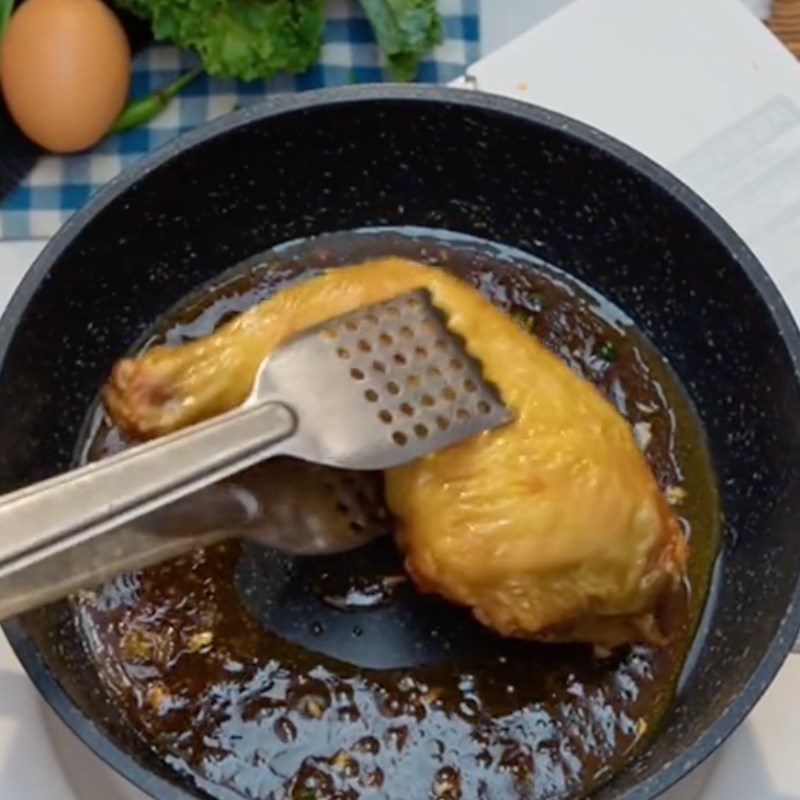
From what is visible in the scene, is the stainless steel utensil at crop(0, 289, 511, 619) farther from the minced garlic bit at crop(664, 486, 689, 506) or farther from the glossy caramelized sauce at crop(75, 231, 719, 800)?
the minced garlic bit at crop(664, 486, 689, 506)

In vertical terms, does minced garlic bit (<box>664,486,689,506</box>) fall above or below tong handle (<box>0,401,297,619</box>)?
below

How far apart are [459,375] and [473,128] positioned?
276mm

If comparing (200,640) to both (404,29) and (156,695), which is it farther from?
(404,29)

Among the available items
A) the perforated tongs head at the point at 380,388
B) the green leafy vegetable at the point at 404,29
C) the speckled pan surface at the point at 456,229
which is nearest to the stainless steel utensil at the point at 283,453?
the perforated tongs head at the point at 380,388

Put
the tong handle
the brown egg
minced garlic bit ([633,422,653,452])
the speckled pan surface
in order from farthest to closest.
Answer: the brown egg, minced garlic bit ([633,422,653,452]), the speckled pan surface, the tong handle

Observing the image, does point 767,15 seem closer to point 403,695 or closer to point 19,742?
point 403,695

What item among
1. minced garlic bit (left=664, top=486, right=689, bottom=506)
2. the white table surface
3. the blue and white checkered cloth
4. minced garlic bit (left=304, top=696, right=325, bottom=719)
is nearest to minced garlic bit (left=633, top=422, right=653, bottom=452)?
minced garlic bit (left=664, top=486, right=689, bottom=506)

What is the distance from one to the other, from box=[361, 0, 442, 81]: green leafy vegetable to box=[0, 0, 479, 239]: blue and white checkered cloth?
0.04 meters

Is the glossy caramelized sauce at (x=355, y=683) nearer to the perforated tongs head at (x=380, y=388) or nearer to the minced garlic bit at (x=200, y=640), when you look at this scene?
the minced garlic bit at (x=200, y=640)

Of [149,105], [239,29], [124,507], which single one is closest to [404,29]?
[239,29]

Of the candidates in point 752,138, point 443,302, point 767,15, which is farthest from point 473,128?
point 767,15

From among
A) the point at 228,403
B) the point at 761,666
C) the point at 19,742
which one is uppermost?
the point at 228,403

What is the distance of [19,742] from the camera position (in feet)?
4.05

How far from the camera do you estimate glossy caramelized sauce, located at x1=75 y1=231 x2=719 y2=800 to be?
3.79ft
